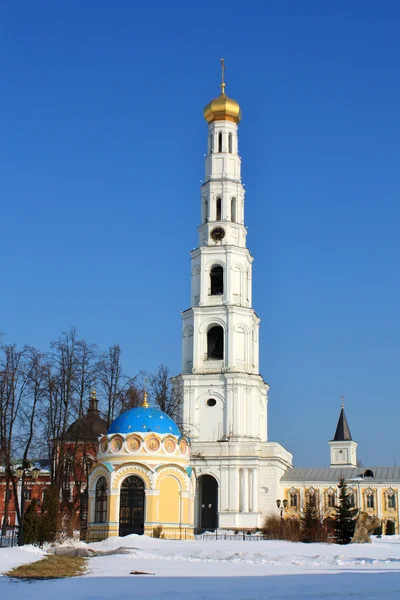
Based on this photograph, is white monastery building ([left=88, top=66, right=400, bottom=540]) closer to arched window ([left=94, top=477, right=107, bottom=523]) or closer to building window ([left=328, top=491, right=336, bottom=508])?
building window ([left=328, top=491, right=336, bottom=508])

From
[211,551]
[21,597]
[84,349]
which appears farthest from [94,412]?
[21,597]

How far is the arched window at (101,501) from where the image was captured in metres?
37.0

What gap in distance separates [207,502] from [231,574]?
3434cm

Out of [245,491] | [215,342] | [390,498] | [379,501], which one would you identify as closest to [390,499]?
[390,498]

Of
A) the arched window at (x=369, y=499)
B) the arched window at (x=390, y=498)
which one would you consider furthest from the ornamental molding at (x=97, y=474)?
the arched window at (x=390, y=498)

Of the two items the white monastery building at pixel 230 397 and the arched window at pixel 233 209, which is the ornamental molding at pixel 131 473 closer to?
the white monastery building at pixel 230 397

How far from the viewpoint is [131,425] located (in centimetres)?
3706

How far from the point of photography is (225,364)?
51.5 m

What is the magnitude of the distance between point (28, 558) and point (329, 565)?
7746mm

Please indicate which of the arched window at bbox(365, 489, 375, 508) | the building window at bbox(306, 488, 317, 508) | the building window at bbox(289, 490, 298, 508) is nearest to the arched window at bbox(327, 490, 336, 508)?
the building window at bbox(306, 488, 317, 508)

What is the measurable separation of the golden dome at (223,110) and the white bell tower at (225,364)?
0.22 feet

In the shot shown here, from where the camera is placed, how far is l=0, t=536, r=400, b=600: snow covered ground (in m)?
13.6

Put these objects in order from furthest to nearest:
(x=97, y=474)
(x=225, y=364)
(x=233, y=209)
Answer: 1. (x=233, y=209)
2. (x=225, y=364)
3. (x=97, y=474)

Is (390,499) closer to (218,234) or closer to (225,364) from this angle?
(225,364)
